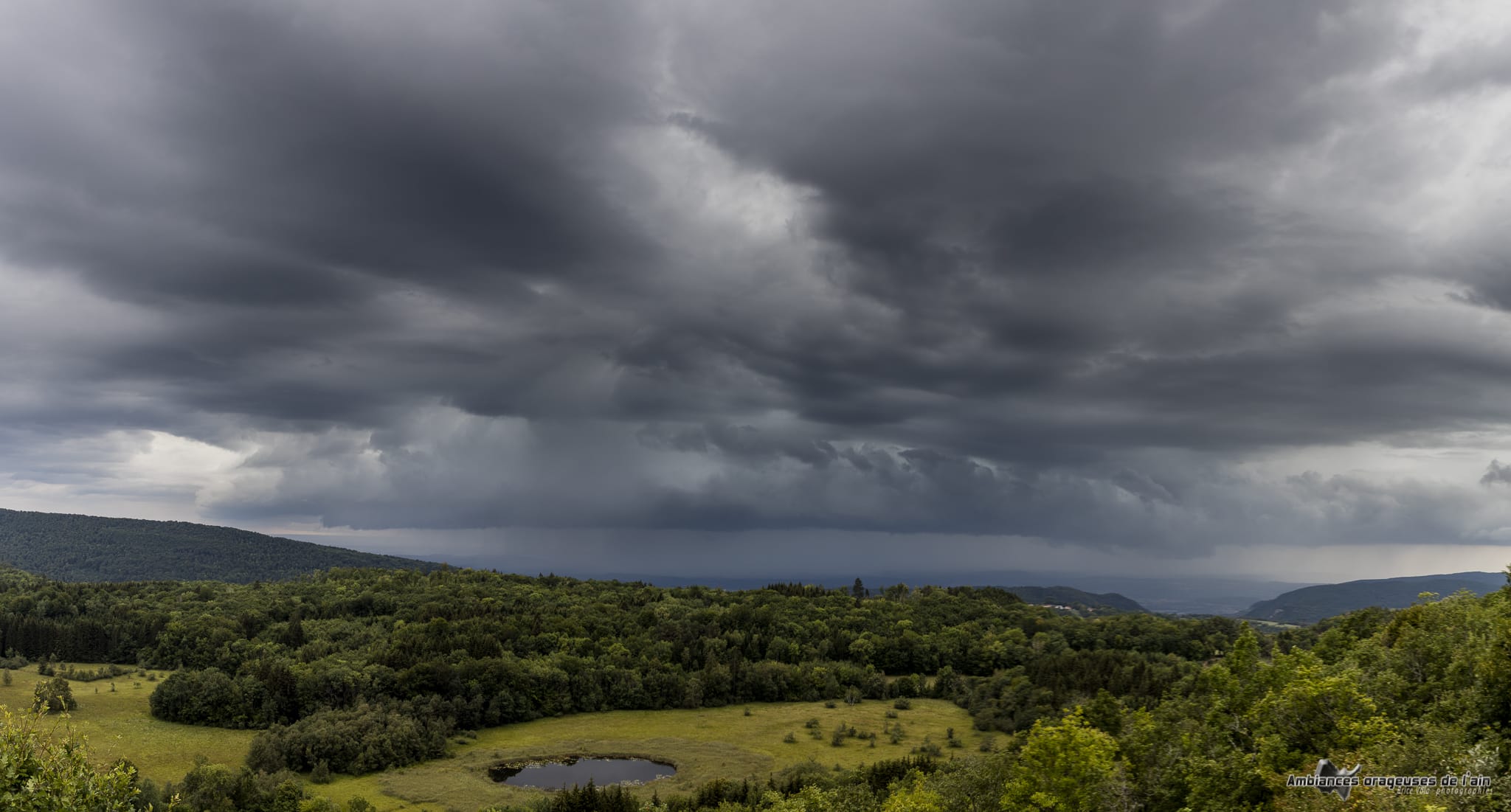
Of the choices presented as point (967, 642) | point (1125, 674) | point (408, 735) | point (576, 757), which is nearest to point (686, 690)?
point (576, 757)

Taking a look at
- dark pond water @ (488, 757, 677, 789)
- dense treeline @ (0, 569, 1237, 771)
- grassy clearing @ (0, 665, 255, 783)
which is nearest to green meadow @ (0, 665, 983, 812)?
grassy clearing @ (0, 665, 255, 783)

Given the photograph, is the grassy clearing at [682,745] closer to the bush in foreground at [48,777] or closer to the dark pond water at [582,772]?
the dark pond water at [582,772]

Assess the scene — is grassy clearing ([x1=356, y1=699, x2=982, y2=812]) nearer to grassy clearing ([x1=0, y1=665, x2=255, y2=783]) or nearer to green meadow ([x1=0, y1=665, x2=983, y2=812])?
green meadow ([x1=0, y1=665, x2=983, y2=812])

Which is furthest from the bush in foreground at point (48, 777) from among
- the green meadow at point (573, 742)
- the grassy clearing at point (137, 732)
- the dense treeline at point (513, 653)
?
the dense treeline at point (513, 653)

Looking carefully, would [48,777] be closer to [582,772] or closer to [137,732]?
[582,772]

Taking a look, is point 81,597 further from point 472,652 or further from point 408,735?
point 408,735
